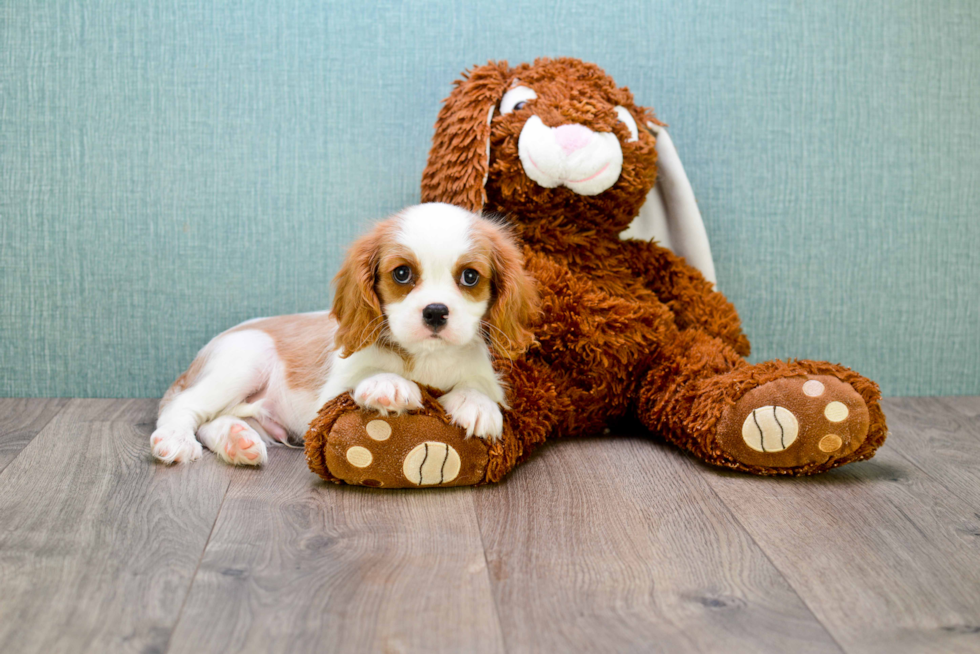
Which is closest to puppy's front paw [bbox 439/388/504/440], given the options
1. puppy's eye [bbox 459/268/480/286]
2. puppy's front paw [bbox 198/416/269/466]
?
puppy's eye [bbox 459/268/480/286]

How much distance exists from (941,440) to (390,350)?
1289mm

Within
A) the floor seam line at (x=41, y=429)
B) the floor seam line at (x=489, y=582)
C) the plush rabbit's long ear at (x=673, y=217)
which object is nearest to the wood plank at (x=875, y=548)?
the floor seam line at (x=489, y=582)

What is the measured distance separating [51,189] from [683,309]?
1.59m

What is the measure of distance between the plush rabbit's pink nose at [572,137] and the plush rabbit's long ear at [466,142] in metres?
0.16

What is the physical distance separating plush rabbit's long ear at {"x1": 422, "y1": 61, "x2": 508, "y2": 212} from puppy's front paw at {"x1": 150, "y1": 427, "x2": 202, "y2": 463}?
2.42 ft

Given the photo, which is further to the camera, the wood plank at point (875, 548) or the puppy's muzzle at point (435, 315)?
the puppy's muzzle at point (435, 315)

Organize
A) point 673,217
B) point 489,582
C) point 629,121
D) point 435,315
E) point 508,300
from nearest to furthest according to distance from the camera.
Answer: point 489,582 < point 435,315 < point 508,300 < point 629,121 < point 673,217

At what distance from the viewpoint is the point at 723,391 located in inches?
64.0

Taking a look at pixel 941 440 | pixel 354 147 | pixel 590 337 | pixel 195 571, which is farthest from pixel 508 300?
pixel 941 440

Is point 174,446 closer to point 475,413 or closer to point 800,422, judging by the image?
point 475,413

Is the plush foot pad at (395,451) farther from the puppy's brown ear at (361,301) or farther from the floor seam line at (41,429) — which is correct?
the floor seam line at (41,429)

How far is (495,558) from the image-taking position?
1.22 metres

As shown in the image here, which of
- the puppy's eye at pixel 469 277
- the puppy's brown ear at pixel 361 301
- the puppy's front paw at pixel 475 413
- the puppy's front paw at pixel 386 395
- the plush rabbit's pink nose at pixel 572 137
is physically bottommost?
the puppy's front paw at pixel 475 413

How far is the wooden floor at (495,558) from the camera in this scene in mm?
1013
